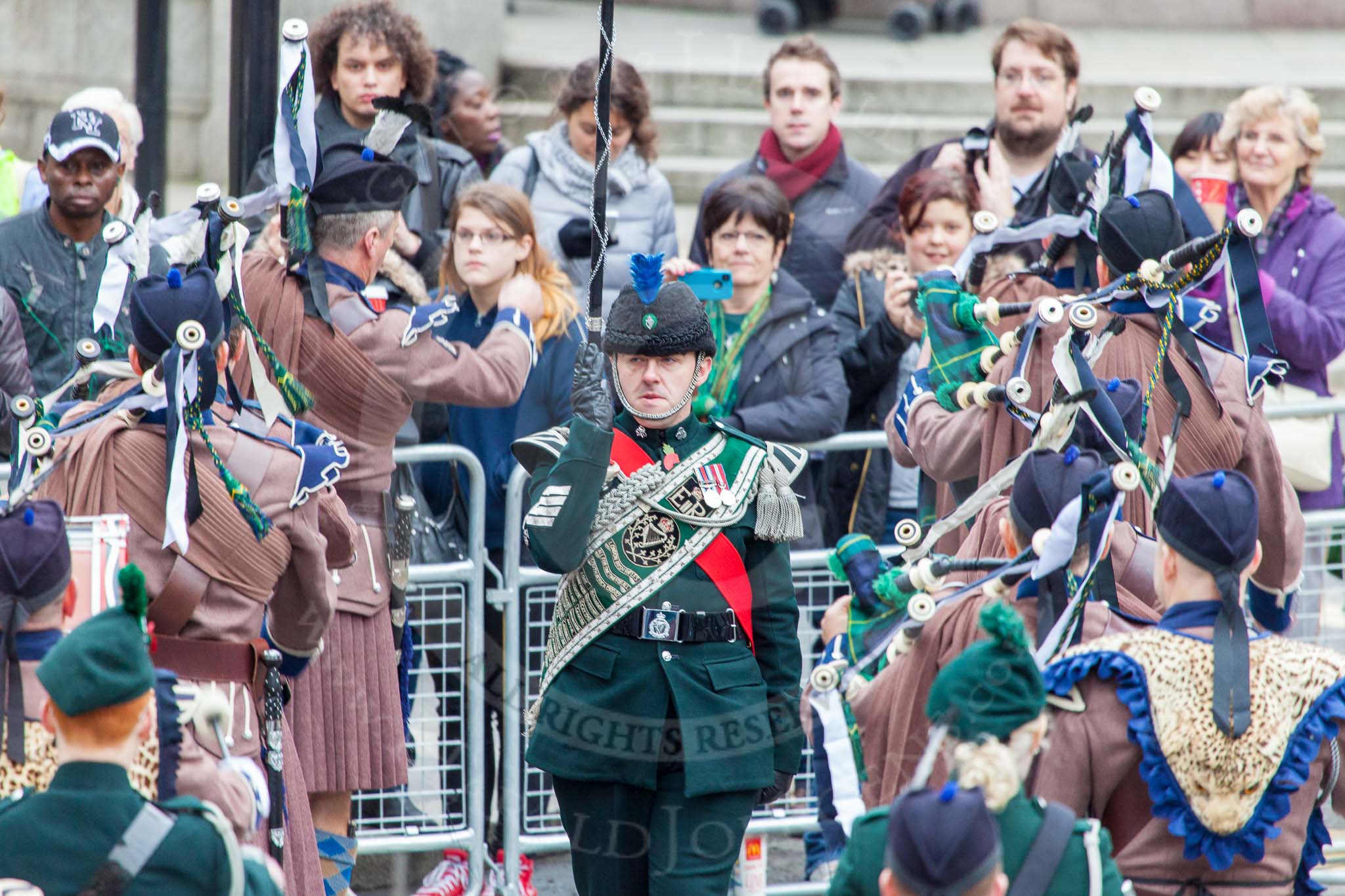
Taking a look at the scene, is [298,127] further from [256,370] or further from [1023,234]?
[1023,234]

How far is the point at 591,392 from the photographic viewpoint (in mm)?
4012

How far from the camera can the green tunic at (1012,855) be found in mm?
2912

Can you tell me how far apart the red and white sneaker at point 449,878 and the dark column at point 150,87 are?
2.55m

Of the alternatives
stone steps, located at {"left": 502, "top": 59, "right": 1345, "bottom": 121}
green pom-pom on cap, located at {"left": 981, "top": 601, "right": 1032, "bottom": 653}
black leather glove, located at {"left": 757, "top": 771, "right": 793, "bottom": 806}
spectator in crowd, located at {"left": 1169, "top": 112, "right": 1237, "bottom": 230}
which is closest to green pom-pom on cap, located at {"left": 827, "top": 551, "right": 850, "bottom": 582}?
black leather glove, located at {"left": 757, "top": 771, "right": 793, "bottom": 806}

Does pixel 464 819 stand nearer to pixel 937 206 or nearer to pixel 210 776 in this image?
pixel 210 776

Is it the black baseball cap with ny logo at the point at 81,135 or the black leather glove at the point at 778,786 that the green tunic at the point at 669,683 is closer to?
the black leather glove at the point at 778,786

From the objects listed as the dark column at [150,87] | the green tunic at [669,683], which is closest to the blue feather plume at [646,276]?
the green tunic at [669,683]

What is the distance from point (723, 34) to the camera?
1324 cm

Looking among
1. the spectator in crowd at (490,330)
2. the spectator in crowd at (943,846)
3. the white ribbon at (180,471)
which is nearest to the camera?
the spectator in crowd at (943,846)

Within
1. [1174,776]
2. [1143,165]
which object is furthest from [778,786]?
[1143,165]

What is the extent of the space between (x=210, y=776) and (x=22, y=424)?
1156mm

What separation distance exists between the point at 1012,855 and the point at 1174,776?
0.63 metres

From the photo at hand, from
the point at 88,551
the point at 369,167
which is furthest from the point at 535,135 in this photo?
the point at 88,551

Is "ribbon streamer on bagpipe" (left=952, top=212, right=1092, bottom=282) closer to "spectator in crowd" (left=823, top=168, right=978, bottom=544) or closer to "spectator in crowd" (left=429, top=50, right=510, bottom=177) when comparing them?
"spectator in crowd" (left=823, top=168, right=978, bottom=544)
